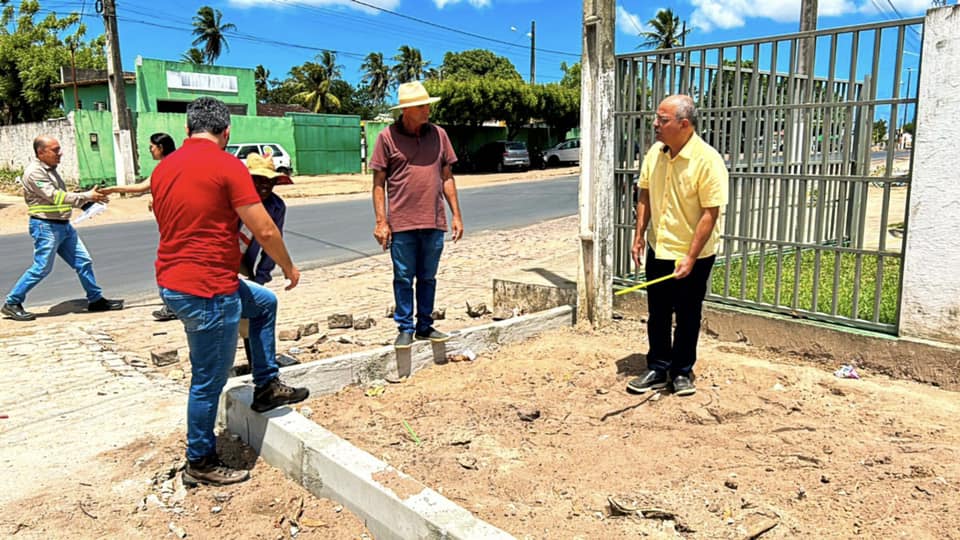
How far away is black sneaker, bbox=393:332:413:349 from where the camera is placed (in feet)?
16.5

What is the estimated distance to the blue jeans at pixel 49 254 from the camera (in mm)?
7391

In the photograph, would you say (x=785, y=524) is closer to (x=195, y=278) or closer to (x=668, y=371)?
(x=668, y=371)

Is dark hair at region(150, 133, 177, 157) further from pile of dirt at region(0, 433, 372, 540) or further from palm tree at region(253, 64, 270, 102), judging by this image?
palm tree at region(253, 64, 270, 102)

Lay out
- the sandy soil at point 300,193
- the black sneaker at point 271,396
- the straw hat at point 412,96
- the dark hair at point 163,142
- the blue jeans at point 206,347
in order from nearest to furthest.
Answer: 1. the blue jeans at point 206,347
2. the black sneaker at point 271,396
3. the straw hat at point 412,96
4. the dark hair at point 163,142
5. the sandy soil at point 300,193

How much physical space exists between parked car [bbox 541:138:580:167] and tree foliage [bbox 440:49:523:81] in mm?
28192

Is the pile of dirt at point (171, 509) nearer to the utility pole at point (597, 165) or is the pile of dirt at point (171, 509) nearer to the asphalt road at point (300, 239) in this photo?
the utility pole at point (597, 165)

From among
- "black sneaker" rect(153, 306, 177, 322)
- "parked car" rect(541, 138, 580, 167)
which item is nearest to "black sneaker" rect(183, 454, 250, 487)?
"black sneaker" rect(153, 306, 177, 322)

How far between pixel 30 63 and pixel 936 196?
41.5 meters

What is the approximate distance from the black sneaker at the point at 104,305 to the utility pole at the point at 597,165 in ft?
17.0

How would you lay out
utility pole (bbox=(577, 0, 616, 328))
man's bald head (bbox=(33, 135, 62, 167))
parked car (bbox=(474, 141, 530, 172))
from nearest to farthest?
utility pole (bbox=(577, 0, 616, 328)) < man's bald head (bbox=(33, 135, 62, 167)) < parked car (bbox=(474, 141, 530, 172))

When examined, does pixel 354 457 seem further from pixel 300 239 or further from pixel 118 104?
pixel 118 104

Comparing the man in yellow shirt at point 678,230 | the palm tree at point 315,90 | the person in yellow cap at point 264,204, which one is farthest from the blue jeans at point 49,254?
the palm tree at point 315,90

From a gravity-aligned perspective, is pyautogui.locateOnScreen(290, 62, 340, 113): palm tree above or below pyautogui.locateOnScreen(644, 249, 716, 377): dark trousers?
above

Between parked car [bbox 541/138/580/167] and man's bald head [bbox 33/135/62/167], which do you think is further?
parked car [bbox 541/138/580/167]
